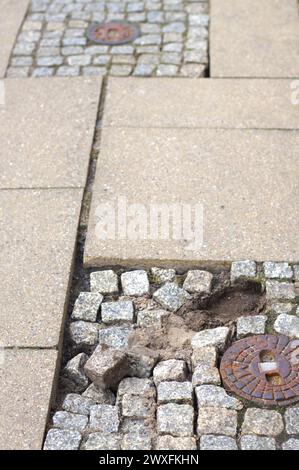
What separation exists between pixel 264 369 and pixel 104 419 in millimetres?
832

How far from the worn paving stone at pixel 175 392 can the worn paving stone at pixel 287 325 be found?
0.61 metres

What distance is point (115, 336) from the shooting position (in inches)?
162

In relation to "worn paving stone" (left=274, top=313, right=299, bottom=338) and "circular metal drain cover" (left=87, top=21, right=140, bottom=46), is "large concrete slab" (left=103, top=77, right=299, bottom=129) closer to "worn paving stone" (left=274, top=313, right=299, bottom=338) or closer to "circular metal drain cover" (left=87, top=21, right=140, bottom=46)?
"circular metal drain cover" (left=87, top=21, right=140, bottom=46)

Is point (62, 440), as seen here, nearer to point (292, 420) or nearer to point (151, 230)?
point (292, 420)

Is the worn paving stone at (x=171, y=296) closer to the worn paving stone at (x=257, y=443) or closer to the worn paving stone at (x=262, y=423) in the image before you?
the worn paving stone at (x=262, y=423)

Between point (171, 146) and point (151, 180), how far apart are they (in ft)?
1.48

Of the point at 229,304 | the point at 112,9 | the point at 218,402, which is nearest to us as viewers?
Answer: the point at 218,402

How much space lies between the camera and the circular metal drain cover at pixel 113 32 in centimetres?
688

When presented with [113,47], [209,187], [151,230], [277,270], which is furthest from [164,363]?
[113,47]

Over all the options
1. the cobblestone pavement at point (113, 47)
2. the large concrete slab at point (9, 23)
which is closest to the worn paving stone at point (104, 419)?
the cobblestone pavement at point (113, 47)

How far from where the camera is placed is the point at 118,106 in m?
6.04

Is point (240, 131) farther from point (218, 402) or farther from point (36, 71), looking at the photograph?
point (218, 402)

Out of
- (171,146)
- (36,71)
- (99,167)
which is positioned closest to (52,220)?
(99,167)

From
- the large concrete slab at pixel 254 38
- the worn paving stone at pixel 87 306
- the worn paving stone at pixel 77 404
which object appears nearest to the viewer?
the worn paving stone at pixel 77 404
